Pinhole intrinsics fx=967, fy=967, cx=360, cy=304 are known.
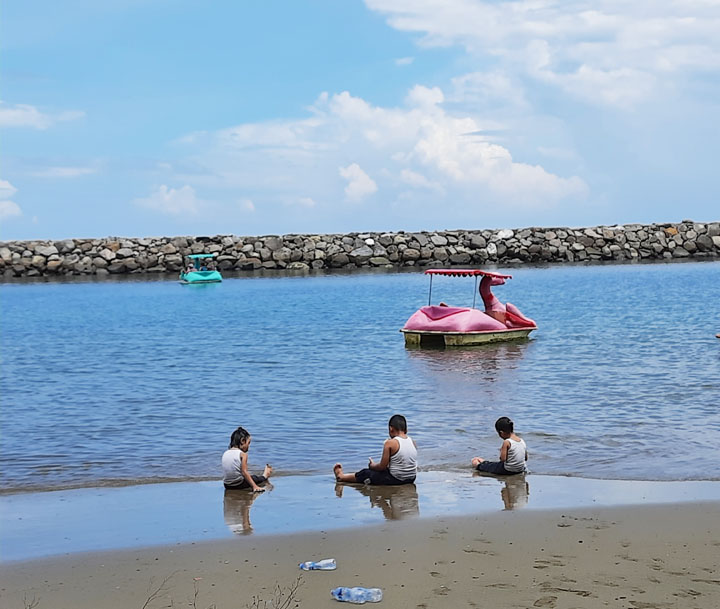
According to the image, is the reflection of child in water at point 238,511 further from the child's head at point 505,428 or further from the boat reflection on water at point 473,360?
the boat reflection on water at point 473,360

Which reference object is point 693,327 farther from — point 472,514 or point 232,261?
point 232,261

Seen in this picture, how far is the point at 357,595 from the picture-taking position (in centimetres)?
594

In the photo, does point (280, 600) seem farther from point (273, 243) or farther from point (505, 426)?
point (273, 243)

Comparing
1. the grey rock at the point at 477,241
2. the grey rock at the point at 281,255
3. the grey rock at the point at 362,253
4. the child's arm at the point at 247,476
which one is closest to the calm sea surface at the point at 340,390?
the child's arm at the point at 247,476

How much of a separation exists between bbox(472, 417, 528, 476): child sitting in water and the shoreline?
126 mm

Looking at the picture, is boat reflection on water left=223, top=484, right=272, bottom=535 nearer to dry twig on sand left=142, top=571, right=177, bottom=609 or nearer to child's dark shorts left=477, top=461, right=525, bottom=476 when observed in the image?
dry twig on sand left=142, top=571, right=177, bottom=609

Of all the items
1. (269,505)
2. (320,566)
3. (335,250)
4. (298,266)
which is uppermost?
(335,250)

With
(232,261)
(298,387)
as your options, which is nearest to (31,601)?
(298,387)

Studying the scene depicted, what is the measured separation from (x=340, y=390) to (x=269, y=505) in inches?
303

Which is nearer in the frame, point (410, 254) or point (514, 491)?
point (514, 491)

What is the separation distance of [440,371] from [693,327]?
944 cm

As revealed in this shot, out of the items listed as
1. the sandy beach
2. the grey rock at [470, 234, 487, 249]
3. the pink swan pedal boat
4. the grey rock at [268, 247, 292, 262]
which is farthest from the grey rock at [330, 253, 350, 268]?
the sandy beach

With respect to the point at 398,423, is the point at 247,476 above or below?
below

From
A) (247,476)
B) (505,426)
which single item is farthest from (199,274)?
(247,476)
